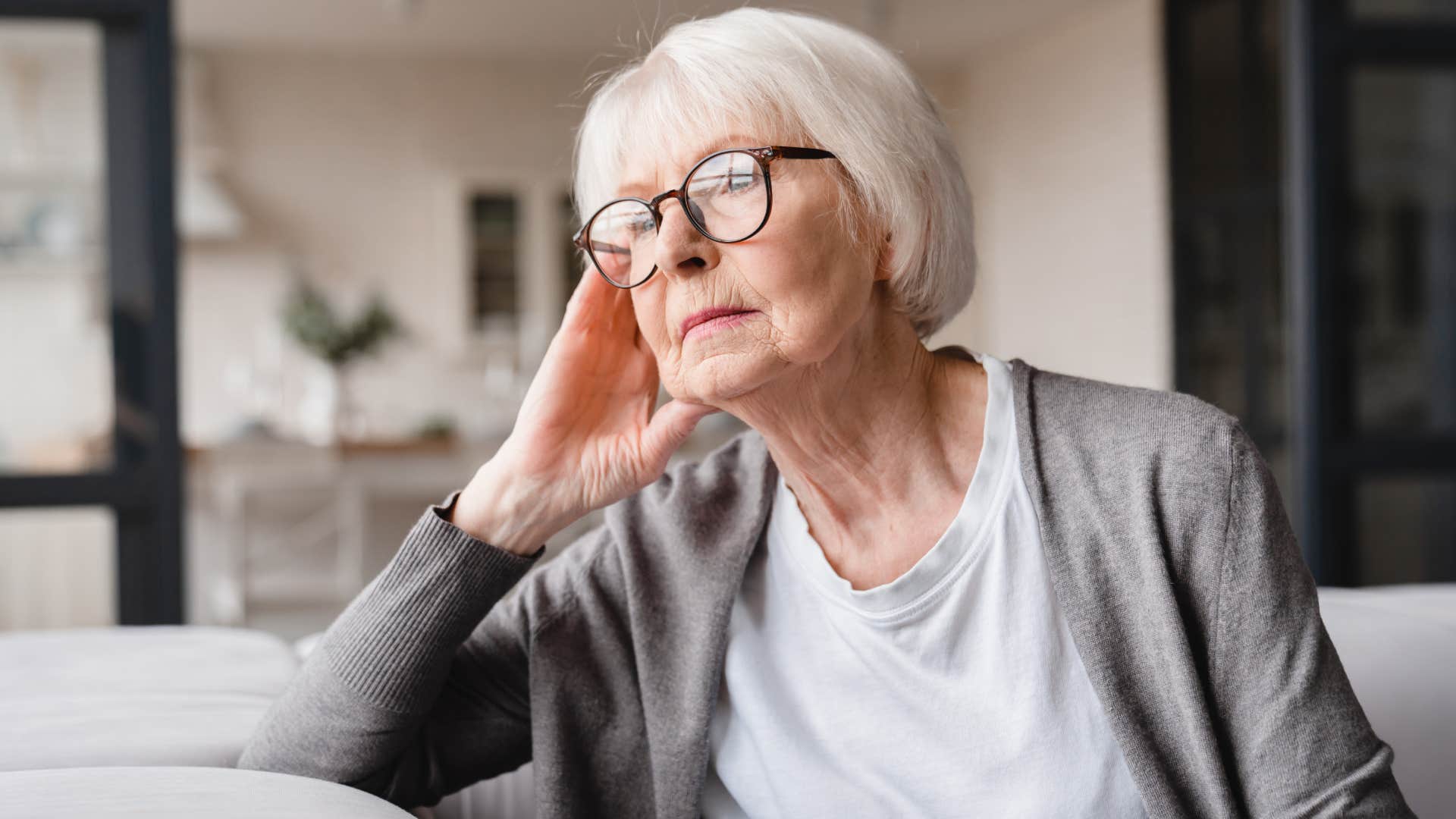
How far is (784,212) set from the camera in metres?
1.06

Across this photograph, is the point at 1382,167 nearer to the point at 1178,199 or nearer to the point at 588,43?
the point at 1178,199

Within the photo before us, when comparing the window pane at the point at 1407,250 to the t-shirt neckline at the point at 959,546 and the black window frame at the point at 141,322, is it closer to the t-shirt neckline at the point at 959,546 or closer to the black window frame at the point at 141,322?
the t-shirt neckline at the point at 959,546

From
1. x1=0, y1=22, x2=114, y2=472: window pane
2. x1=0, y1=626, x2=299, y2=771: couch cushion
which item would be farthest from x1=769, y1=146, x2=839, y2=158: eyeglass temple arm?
x1=0, y1=22, x2=114, y2=472: window pane

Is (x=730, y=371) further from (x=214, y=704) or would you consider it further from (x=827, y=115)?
(x=214, y=704)

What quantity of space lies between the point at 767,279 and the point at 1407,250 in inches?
135

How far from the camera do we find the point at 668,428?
1.18m

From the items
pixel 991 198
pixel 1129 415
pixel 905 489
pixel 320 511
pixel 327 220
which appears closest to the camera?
pixel 1129 415

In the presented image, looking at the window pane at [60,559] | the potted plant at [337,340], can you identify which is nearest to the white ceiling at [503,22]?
the potted plant at [337,340]

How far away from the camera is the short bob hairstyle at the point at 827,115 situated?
1.07 m

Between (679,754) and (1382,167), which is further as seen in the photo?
(1382,167)

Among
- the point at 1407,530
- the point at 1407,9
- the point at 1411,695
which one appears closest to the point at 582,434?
the point at 1411,695

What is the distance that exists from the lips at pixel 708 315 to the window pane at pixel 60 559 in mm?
1673

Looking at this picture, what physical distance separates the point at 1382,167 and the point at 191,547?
4.96m

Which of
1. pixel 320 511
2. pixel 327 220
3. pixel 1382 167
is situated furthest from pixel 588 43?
pixel 1382 167
